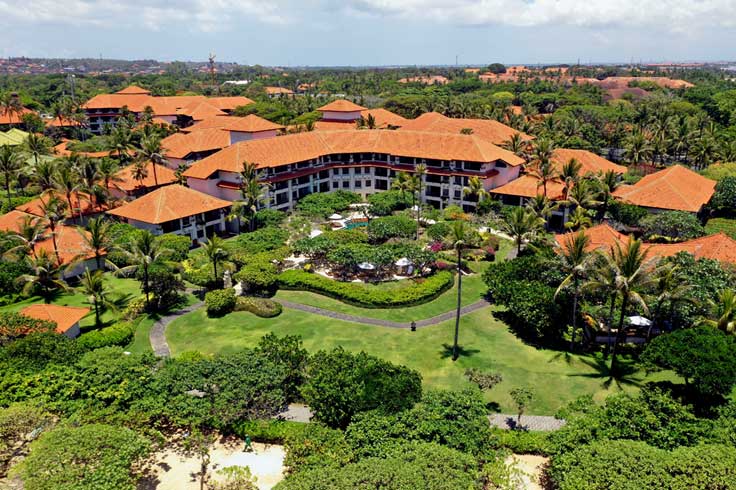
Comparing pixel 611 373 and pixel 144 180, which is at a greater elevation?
pixel 144 180

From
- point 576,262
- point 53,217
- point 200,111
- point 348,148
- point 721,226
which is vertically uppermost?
point 200,111

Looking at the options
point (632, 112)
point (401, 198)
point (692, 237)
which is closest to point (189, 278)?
point (401, 198)

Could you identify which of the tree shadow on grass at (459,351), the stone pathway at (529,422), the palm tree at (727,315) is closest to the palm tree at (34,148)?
the tree shadow on grass at (459,351)

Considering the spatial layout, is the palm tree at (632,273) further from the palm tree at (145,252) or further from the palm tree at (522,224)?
the palm tree at (145,252)

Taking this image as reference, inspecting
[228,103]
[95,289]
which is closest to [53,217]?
[95,289]

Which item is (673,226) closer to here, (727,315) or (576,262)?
(576,262)

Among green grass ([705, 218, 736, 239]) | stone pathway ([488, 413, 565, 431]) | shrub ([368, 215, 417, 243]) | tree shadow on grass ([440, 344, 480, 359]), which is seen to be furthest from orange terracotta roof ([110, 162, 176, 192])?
green grass ([705, 218, 736, 239])
